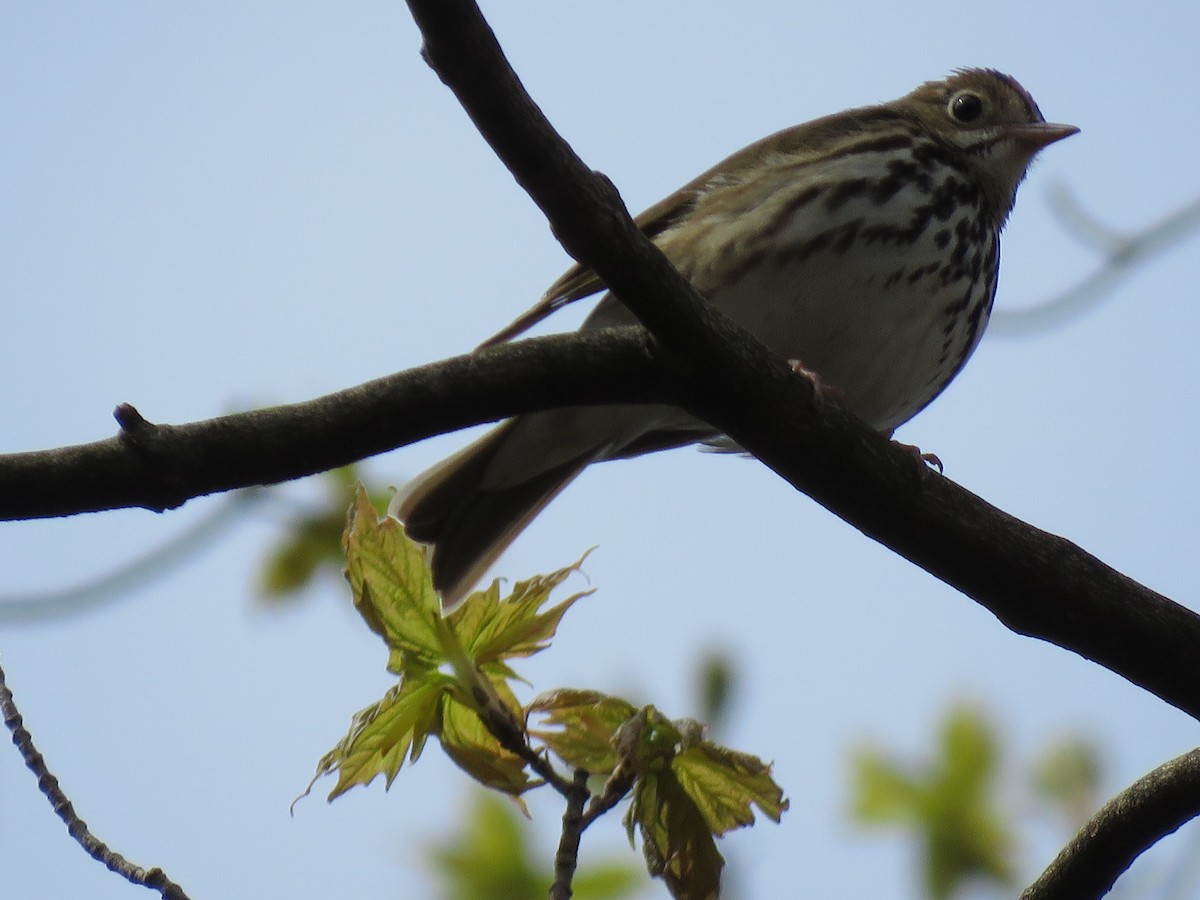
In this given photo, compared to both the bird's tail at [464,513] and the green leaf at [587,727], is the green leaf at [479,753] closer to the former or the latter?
the green leaf at [587,727]

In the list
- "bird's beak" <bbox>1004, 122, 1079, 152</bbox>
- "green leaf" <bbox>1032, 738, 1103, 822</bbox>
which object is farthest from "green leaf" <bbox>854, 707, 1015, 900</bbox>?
"bird's beak" <bbox>1004, 122, 1079, 152</bbox>

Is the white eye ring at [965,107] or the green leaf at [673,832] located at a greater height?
the white eye ring at [965,107]

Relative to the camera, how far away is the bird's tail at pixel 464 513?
13.7 ft

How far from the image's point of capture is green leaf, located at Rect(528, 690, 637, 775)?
7.16 ft

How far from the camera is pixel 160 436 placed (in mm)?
2197

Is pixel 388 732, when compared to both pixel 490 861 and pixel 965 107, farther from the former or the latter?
pixel 965 107

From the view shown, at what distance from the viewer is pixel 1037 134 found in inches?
199

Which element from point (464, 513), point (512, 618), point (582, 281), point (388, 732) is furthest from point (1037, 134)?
point (388, 732)

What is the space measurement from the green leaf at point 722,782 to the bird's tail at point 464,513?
206 cm

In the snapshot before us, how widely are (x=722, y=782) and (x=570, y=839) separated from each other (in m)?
0.25

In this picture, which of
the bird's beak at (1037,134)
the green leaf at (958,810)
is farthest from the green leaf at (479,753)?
the bird's beak at (1037,134)

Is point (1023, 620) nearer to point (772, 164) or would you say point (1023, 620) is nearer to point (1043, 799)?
point (1043, 799)

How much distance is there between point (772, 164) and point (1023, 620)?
215cm

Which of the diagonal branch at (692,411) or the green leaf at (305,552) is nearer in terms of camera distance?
the diagonal branch at (692,411)
